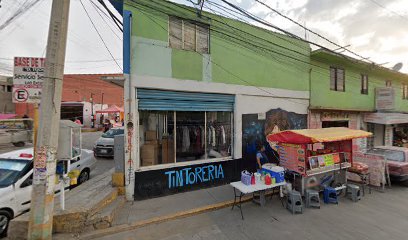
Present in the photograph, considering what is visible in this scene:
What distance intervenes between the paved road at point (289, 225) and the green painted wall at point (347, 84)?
5896 mm

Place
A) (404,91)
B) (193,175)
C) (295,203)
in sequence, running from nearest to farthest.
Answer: (295,203) → (193,175) → (404,91)

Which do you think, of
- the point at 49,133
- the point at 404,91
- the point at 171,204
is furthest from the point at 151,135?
the point at 404,91

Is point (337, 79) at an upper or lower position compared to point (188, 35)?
lower

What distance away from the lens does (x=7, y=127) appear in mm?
15586

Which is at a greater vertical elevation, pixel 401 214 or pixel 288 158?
pixel 288 158

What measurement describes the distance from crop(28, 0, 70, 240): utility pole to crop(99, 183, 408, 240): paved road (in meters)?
1.37

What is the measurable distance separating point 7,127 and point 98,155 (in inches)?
371

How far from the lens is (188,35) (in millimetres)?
7414

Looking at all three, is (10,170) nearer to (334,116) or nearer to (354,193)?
(354,193)

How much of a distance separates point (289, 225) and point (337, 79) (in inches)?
404

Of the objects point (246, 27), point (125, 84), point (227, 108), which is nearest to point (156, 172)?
point (125, 84)

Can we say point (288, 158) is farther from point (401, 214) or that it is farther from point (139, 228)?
point (139, 228)

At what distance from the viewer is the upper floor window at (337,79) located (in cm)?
1187

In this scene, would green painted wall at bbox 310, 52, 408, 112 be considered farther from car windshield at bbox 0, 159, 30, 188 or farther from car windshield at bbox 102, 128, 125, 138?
car windshield at bbox 0, 159, 30, 188
